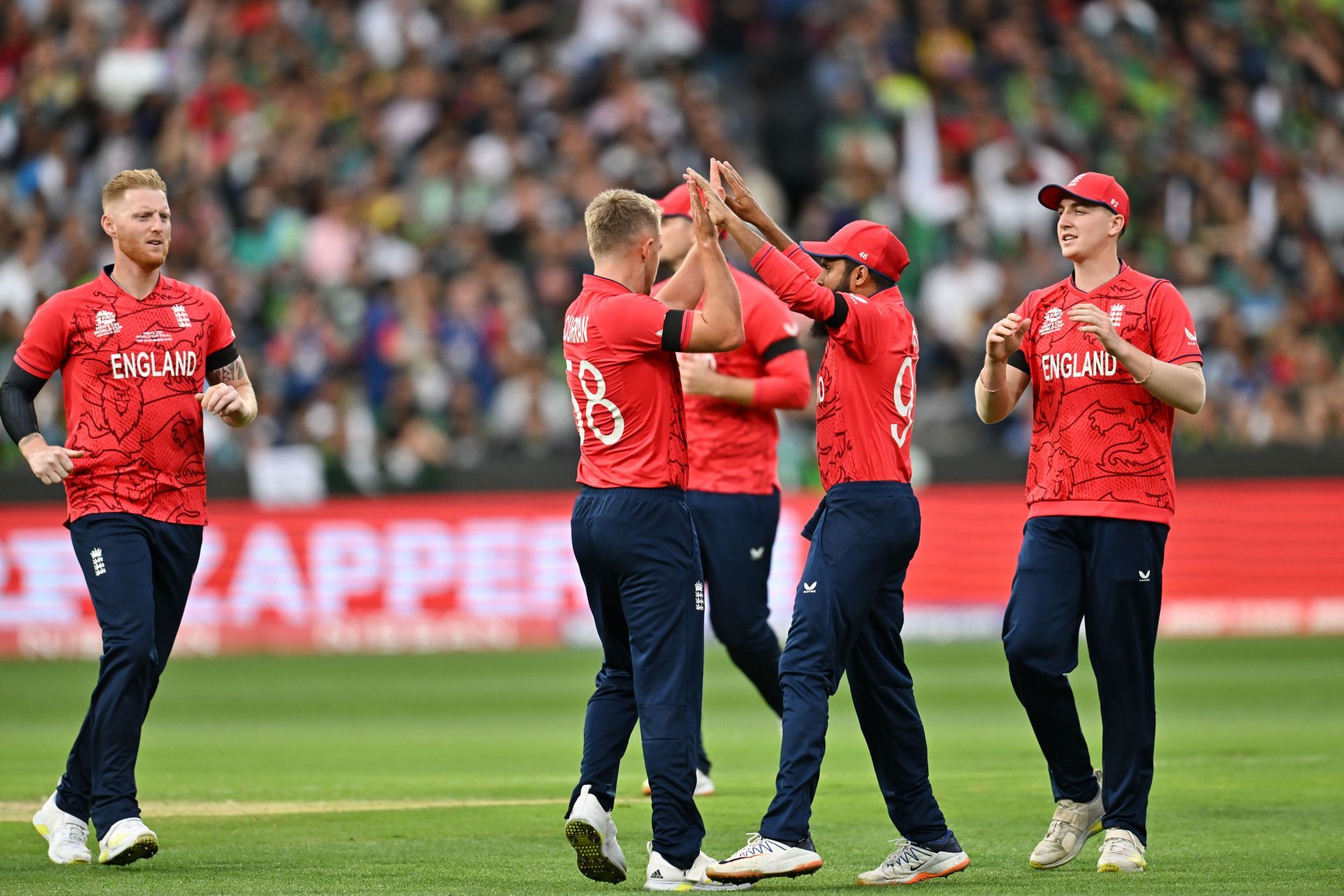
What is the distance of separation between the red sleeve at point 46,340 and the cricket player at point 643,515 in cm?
229

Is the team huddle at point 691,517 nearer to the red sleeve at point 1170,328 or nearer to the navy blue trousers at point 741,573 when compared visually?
the red sleeve at point 1170,328

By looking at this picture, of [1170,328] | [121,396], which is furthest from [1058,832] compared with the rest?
[121,396]

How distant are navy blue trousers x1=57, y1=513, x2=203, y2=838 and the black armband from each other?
3.15 m

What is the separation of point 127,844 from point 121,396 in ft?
6.11

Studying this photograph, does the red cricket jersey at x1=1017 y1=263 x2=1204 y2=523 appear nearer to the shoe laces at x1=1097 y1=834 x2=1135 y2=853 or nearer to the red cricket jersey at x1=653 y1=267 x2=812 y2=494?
the shoe laces at x1=1097 y1=834 x2=1135 y2=853

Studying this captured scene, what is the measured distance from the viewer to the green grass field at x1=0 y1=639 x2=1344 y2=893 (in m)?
7.29

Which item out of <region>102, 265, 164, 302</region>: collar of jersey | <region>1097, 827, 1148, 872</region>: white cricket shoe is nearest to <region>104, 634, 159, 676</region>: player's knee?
<region>102, 265, 164, 302</region>: collar of jersey

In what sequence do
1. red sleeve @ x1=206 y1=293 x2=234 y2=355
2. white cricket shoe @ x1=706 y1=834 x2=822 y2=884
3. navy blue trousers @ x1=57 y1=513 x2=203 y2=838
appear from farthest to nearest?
red sleeve @ x1=206 y1=293 x2=234 y2=355, navy blue trousers @ x1=57 y1=513 x2=203 y2=838, white cricket shoe @ x1=706 y1=834 x2=822 y2=884

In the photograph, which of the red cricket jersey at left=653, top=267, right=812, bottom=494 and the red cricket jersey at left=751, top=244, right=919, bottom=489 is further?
the red cricket jersey at left=653, top=267, right=812, bottom=494

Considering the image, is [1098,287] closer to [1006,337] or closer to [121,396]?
[1006,337]

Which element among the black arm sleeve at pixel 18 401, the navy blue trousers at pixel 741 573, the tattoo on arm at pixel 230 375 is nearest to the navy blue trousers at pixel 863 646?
the navy blue trousers at pixel 741 573

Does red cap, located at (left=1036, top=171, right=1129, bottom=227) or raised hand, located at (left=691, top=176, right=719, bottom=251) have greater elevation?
red cap, located at (left=1036, top=171, right=1129, bottom=227)

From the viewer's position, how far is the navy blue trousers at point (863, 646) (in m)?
6.99

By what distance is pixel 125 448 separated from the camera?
7914mm
